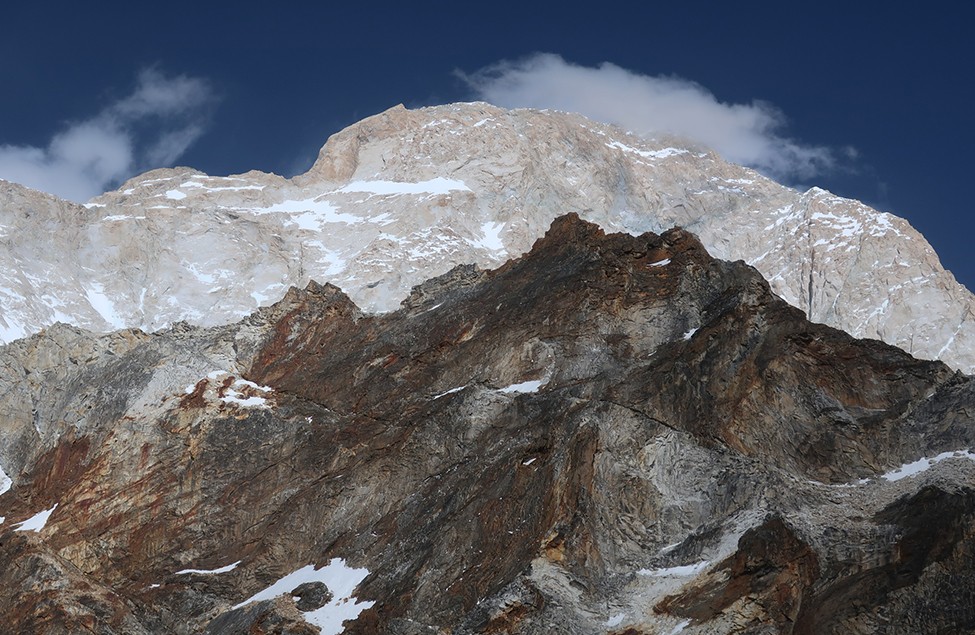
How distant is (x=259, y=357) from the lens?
83.6 m

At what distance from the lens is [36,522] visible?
71938mm

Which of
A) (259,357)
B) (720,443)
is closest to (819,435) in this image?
(720,443)

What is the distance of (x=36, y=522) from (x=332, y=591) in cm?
1910

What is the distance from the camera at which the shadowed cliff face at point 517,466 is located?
53938 mm

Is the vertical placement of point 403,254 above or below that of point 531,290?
above

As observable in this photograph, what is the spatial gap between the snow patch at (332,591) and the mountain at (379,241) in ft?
281

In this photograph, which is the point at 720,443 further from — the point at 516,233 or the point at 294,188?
the point at 294,188

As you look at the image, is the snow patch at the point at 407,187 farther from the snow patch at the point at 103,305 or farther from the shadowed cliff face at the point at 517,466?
the shadowed cliff face at the point at 517,466

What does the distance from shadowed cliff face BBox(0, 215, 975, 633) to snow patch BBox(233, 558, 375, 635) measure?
31 centimetres

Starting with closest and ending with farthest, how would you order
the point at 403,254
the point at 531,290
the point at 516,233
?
the point at 531,290
the point at 403,254
the point at 516,233

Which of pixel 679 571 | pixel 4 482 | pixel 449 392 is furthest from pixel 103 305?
pixel 679 571

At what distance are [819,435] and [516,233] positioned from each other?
112 meters

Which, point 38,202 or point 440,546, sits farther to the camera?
point 38,202

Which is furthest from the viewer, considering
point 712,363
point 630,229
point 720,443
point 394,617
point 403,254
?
point 630,229
